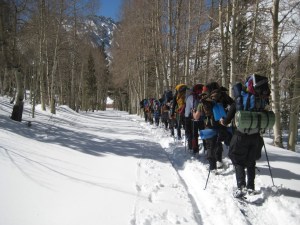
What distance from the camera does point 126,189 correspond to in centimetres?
541

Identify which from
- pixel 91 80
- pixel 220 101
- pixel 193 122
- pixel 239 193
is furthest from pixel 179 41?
pixel 91 80

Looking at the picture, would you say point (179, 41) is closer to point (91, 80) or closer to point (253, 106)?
point (253, 106)

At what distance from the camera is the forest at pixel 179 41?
10.3 metres

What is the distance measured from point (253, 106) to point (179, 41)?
15649mm

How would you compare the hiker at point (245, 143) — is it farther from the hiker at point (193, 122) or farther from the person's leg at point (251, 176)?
the hiker at point (193, 122)

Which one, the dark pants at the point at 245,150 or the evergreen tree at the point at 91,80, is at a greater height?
the evergreen tree at the point at 91,80

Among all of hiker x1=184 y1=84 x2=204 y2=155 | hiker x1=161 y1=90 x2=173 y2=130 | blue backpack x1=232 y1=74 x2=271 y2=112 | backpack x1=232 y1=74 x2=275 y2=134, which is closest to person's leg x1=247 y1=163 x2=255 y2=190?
backpack x1=232 y1=74 x2=275 y2=134

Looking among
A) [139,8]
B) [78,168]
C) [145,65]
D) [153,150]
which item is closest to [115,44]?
[145,65]

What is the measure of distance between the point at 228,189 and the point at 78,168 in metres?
3.24

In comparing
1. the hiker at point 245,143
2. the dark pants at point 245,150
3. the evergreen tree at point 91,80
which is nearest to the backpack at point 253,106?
the hiker at point 245,143

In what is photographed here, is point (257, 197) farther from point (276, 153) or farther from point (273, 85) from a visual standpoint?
point (273, 85)

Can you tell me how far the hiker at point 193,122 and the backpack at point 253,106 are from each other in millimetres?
3032

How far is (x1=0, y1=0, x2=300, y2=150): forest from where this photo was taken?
1034cm

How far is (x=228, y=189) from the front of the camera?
5332 millimetres
